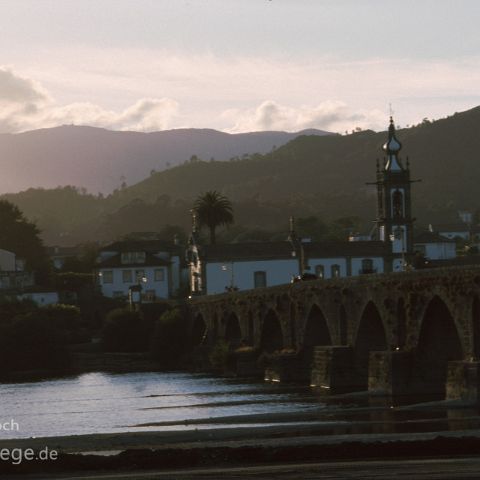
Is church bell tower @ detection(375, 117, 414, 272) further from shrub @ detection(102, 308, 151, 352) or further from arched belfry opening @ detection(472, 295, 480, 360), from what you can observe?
arched belfry opening @ detection(472, 295, 480, 360)

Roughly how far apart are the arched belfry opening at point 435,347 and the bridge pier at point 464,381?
10.7 metres

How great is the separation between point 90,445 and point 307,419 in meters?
17.9

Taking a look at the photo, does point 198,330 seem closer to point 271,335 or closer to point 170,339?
point 170,339

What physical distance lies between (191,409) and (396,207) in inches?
3957

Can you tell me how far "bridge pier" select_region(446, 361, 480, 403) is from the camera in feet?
254

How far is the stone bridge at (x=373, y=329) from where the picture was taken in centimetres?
8506

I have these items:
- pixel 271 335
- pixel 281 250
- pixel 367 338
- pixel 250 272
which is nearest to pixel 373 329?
pixel 367 338

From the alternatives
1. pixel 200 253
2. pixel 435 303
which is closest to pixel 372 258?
pixel 200 253

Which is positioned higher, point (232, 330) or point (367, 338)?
point (232, 330)

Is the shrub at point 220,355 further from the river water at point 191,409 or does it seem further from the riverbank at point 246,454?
the riverbank at point 246,454

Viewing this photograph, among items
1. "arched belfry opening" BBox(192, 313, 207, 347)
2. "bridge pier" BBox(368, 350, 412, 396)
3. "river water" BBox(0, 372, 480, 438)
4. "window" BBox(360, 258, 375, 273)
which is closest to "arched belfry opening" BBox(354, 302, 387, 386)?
"river water" BBox(0, 372, 480, 438)

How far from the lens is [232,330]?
15112 centimetres

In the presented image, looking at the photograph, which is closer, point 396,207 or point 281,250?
point 396,207

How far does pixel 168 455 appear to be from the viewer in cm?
5528
